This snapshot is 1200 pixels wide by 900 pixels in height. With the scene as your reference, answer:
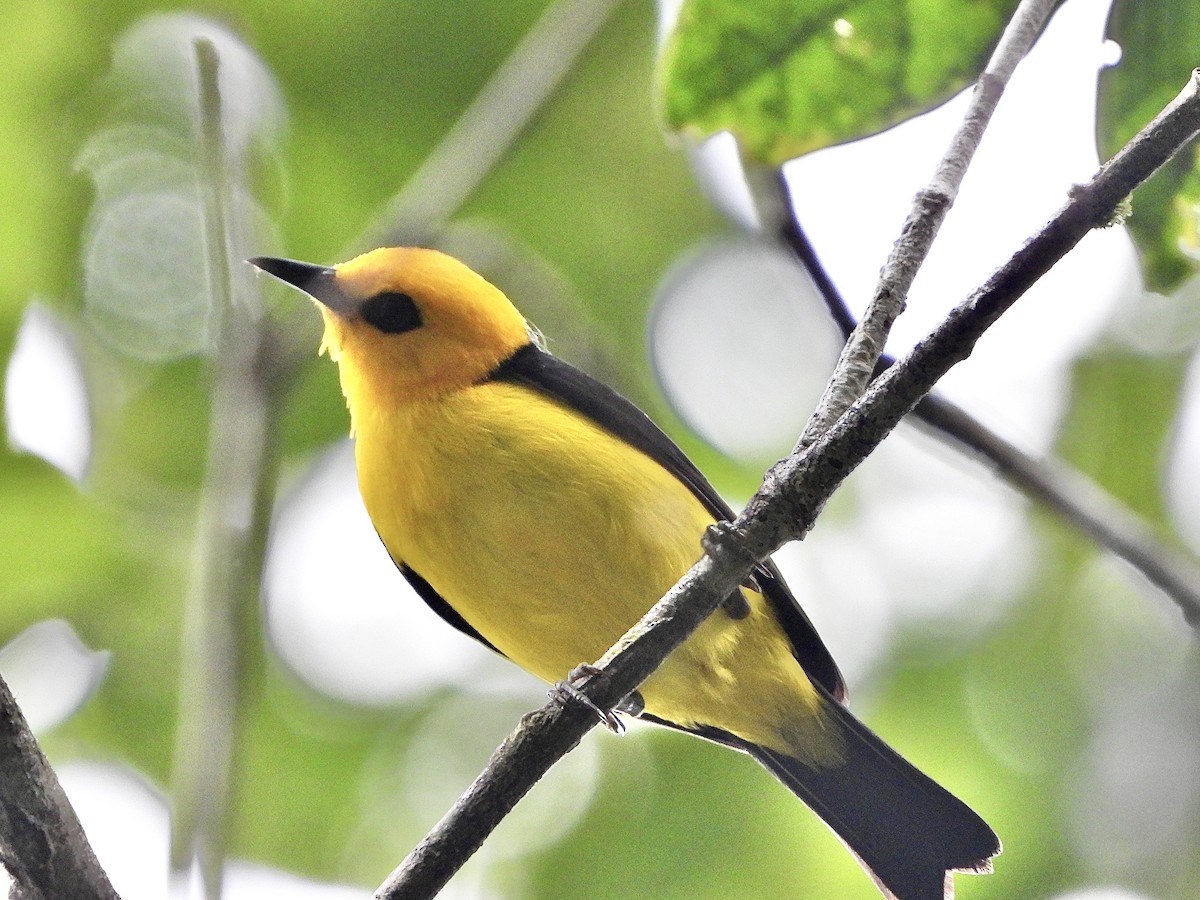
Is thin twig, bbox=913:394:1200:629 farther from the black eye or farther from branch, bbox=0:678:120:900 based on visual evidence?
branch, bbox=0:678:120:900

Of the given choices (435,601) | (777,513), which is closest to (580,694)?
(777,513)

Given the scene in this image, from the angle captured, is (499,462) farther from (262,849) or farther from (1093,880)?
(1093,880)

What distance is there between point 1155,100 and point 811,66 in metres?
0.67

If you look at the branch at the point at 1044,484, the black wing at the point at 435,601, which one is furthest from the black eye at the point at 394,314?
the branch at the point at 1044,484

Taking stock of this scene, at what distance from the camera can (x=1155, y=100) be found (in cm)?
227

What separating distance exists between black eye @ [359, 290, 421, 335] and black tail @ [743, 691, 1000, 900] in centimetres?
160

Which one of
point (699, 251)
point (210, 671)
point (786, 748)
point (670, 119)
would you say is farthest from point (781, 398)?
point (210, 671)

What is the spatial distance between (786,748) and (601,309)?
5.36ft

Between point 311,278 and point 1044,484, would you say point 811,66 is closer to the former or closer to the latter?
point 1044,484

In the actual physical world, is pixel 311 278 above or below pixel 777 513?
above

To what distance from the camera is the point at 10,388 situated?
3.77m

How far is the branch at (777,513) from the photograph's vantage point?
1830 millimetres

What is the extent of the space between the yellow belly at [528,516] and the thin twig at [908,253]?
Answer: 781mm

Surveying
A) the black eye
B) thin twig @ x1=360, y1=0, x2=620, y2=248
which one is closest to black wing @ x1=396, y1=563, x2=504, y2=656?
the black eye
